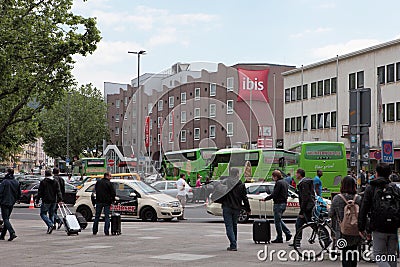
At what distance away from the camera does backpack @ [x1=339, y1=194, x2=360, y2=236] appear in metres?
10.2

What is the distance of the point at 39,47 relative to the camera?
24.5 meters

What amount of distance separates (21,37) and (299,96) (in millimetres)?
45351

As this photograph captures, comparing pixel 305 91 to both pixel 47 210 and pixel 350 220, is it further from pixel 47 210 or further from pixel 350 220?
pixel 350 220

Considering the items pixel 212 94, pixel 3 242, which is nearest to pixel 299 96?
pixel 3 242

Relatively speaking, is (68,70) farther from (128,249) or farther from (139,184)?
(128,249)

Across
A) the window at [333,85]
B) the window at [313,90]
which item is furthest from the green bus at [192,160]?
the window at [313,90]

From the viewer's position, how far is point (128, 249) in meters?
15.0

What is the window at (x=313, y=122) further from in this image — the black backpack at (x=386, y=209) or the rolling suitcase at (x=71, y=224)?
the black backpack at (x=386, y=209)

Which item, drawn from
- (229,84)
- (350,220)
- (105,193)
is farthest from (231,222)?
(105,193)

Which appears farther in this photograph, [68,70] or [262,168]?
[68,70]

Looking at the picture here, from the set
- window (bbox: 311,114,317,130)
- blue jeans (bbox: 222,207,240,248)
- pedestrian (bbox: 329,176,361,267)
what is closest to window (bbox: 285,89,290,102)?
window (bbox: 311,114,317,130)

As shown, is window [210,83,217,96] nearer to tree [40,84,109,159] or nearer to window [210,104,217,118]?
window [210,104,217,118]

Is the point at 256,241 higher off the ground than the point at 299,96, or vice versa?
the point at 299,96

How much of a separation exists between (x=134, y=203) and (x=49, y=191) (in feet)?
18.0
